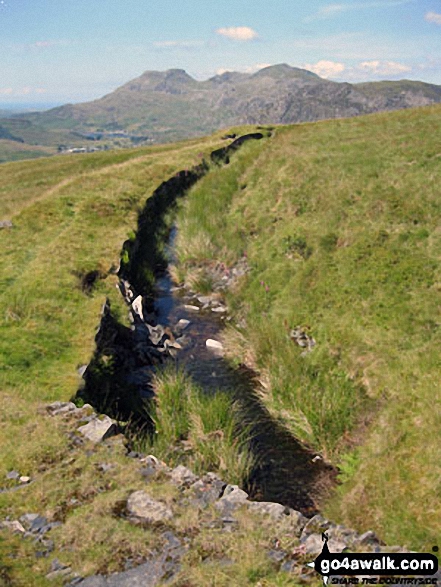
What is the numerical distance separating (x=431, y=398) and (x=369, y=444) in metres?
2.06

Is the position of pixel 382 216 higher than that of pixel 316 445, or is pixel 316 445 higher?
pixel 382 216

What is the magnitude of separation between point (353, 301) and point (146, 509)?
468 inches

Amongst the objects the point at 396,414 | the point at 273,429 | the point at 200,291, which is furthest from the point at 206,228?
the point at 396,414

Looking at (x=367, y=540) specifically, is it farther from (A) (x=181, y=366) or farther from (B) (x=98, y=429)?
(A) (x=181, y=366)

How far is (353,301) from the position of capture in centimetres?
1844

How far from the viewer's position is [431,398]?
12820mm

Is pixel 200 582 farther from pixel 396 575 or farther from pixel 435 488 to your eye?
pixel 435 488

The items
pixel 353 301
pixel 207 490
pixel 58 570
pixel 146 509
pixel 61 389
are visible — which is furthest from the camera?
pixel 353 301

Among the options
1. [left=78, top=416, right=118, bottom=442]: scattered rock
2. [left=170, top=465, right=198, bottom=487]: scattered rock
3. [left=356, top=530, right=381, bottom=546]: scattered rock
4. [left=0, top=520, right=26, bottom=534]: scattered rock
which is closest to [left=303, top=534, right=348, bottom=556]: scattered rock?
[left=356, top=530, right=381, bottom=546]: scattered rock

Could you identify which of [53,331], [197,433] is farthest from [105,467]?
[53,331]

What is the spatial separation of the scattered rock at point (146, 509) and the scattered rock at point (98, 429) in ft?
6.80

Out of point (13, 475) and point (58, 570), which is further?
point (13, 475)

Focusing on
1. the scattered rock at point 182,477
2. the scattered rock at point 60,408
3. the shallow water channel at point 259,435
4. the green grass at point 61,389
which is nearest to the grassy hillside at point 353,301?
the shallow water channel at point 259,435

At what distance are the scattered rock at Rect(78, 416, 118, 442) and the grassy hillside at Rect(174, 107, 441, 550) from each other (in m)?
5.60
